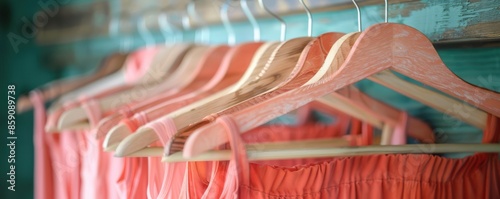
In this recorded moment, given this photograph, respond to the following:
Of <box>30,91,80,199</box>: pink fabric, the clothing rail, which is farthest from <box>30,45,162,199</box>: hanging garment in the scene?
the clothing rail

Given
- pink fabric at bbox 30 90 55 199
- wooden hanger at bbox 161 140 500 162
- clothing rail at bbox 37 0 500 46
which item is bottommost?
pink fabric at bbox 30 90 55 199

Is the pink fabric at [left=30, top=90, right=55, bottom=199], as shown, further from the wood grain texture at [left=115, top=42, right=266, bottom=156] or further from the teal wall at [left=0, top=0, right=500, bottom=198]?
the wood grain texture at [left=115, top=42, right=266, bottom=156]

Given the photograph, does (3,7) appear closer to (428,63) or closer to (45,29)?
(45,29)

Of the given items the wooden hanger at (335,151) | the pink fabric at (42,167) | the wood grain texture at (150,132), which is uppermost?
the wood grain texture at (150,132)

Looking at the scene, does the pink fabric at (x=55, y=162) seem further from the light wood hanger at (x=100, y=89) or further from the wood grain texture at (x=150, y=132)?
the wood grain texture at (x=150, y=132)

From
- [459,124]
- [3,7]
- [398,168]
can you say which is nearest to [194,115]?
[398,168]

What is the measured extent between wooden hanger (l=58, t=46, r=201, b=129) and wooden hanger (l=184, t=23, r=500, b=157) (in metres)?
0.39

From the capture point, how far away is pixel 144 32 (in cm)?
157

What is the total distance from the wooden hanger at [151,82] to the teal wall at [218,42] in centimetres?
18

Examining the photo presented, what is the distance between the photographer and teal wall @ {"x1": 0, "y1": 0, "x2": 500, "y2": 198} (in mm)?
812

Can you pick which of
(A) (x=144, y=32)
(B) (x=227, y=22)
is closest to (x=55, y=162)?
(B) (x=227, y=22)

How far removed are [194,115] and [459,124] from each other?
37 cm

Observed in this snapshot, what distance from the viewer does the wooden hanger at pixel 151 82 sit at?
1.00 m

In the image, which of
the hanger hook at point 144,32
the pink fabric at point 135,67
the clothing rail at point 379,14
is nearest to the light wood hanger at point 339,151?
the clothing rail at point 379,14
